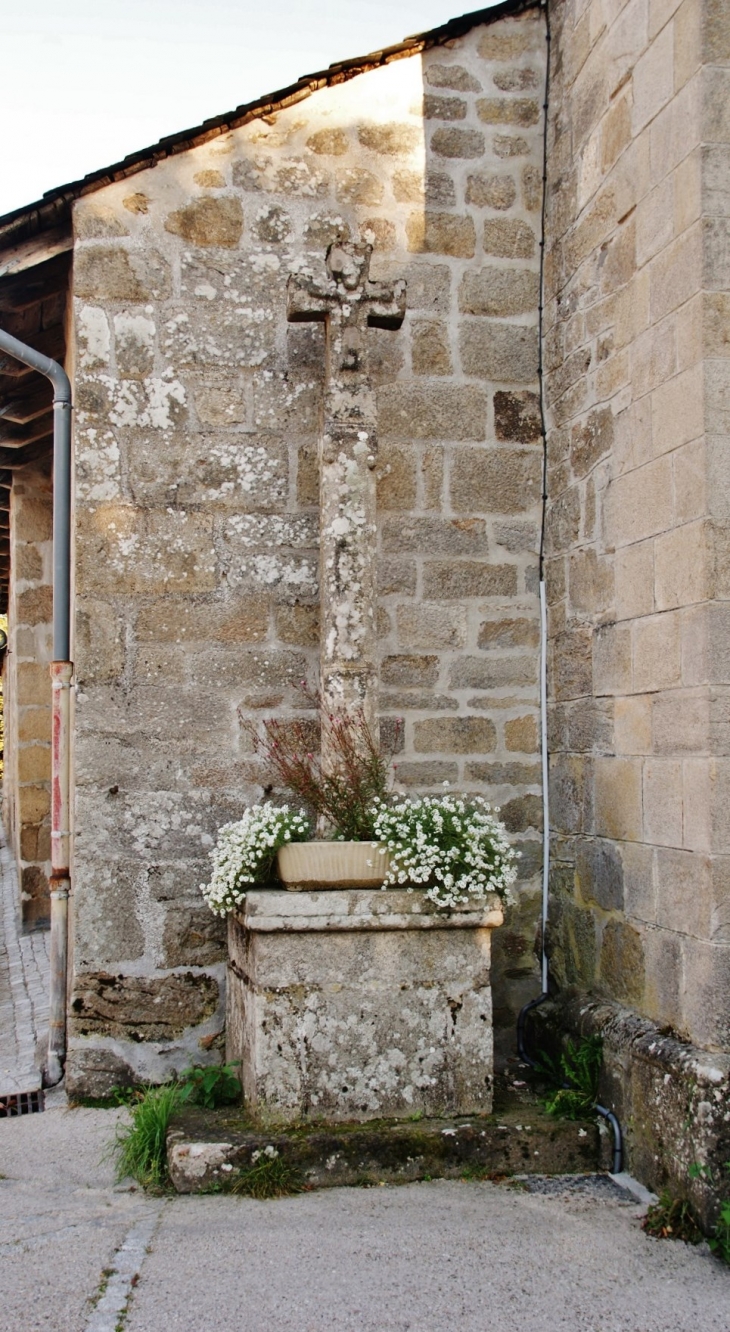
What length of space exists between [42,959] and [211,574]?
11.1ft

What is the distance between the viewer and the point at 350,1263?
281cm

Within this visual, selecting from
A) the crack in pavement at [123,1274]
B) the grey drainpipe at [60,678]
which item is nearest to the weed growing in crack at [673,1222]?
the crack in pavement at [123,1274]

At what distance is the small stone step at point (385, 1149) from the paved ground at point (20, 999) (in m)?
1.14

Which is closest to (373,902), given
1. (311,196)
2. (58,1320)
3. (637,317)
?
(58,1320)

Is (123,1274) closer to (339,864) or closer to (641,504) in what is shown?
(339,864)

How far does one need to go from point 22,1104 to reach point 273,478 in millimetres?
2449

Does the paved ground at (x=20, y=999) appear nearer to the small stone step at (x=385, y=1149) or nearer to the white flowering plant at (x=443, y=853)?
the small stone step at (x=385, y=1149)

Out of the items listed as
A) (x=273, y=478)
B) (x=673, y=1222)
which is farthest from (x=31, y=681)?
(x=673, y=1222)

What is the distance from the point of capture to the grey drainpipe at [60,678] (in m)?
4.31

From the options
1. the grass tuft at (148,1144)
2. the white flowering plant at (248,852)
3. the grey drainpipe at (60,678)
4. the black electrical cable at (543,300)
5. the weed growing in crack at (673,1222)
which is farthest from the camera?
the black electrical cable at (543,300)

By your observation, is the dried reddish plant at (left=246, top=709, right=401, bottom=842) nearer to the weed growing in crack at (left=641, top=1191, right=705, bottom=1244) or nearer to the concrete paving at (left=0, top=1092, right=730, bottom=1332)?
the concrete paving at (left=0, top=1092, right=730, bottom=1332)

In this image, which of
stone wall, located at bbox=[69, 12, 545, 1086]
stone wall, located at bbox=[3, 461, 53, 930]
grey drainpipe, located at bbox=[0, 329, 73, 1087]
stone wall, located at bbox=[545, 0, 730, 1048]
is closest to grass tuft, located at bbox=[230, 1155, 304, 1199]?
stone wall, located at bbox=[69, 12, 545, 1086]

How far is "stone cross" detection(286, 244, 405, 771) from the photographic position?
3883 millimetres

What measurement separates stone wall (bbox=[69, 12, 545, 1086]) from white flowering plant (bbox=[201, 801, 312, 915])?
1.33ft
